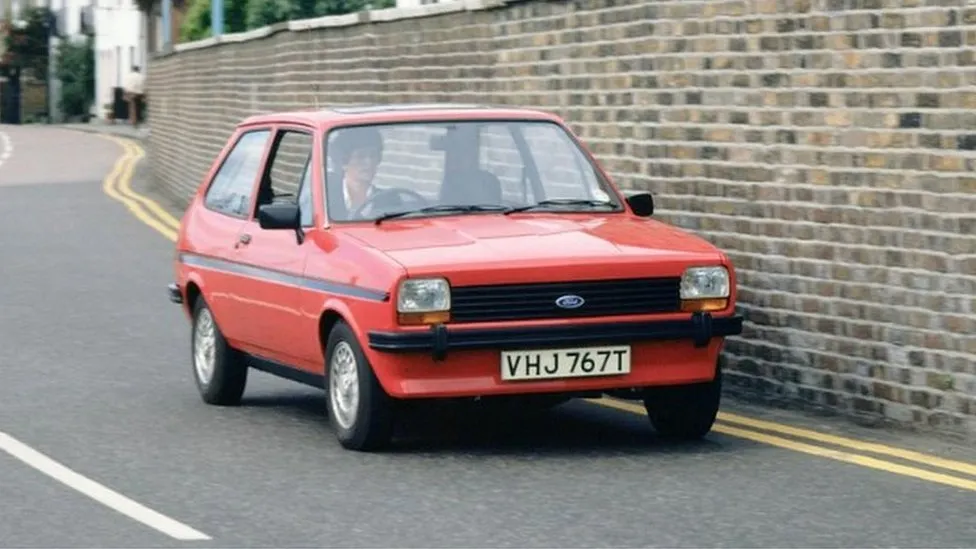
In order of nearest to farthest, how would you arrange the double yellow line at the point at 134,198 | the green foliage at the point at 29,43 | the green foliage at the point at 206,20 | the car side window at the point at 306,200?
the car side window at the point at 306,200 → the double yellow line at the point at 134,198 → the green foliage at the point at 206,20 → the green foliage at the point at 29,43

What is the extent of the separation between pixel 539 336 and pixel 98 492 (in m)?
1.88

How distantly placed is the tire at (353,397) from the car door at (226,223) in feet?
4.79

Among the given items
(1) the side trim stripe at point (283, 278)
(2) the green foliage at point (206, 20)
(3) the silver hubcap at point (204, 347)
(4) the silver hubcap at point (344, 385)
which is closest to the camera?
(1) the side trim stripe at point (283, 278)

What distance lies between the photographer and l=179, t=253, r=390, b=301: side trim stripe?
33.0ft

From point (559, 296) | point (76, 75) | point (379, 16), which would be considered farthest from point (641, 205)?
point (76, 75)

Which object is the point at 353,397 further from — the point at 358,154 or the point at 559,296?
the point at 358,154

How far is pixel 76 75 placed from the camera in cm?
9325

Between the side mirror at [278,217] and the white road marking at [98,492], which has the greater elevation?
the side mirror at [278,217]

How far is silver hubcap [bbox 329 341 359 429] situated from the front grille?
2.08ft

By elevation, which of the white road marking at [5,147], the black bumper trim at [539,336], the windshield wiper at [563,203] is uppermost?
the windshield wiper at [563,203]

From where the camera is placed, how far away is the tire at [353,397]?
10.1 metres

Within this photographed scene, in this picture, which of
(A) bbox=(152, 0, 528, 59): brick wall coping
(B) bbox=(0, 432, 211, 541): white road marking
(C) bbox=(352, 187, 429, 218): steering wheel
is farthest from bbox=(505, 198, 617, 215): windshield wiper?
(A) bbox=(152, 0, 528, 59): brick wall coping

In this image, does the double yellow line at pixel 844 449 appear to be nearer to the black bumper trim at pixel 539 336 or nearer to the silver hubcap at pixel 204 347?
the black bumper trim at pixel 539 336

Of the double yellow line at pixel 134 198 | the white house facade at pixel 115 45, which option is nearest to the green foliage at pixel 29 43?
the white house facade at pixel 115 45
